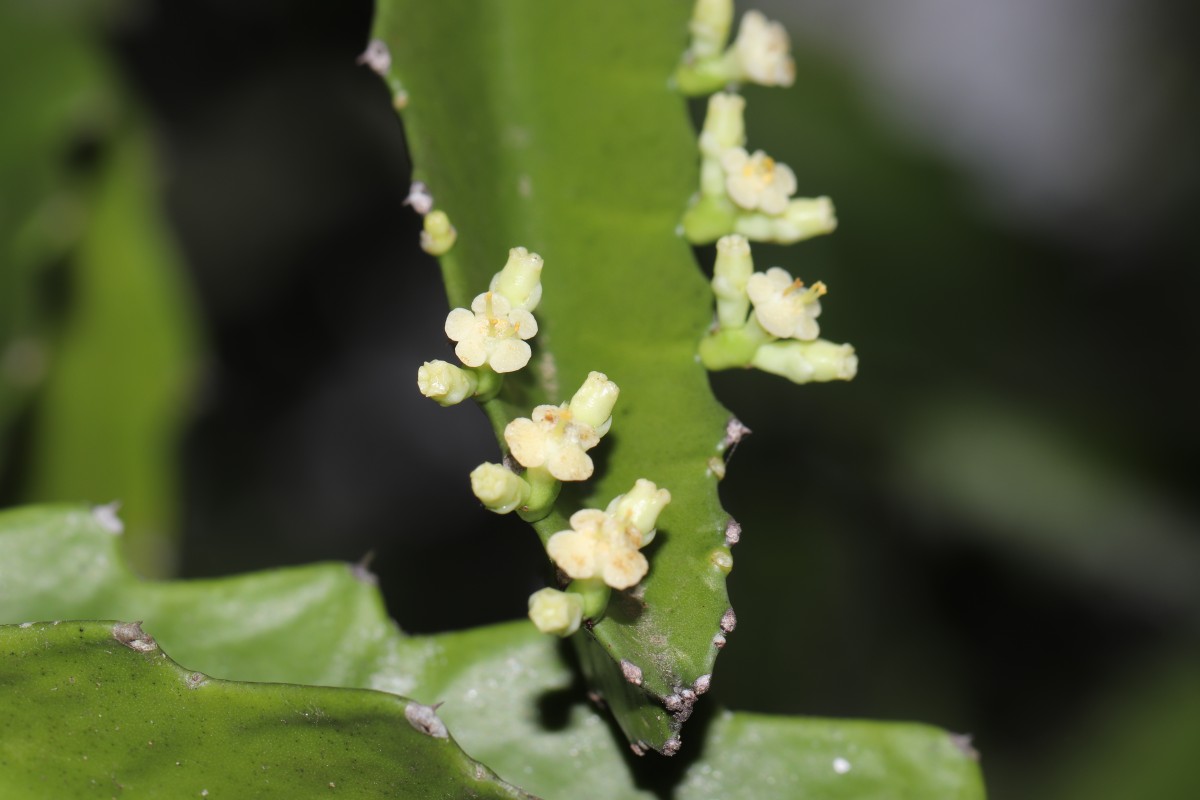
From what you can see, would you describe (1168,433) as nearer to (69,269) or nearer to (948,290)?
(948,290)

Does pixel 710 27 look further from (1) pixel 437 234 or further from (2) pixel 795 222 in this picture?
(1) pixel 437 234

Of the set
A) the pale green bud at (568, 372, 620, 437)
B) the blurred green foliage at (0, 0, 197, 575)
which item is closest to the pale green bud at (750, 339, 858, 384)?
the pale green bud at (568, 372, 620, 437)

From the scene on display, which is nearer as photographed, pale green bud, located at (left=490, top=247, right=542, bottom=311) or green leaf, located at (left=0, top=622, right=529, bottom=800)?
green leaf, located at (left=0, top=622, right=529, bottom=800)

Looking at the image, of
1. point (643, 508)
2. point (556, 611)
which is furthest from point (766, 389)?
point (556, 611)

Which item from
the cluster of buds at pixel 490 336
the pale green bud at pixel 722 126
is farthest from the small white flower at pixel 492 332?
the pale green bud at pixel 722 126

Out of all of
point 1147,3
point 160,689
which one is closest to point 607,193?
point 160,689

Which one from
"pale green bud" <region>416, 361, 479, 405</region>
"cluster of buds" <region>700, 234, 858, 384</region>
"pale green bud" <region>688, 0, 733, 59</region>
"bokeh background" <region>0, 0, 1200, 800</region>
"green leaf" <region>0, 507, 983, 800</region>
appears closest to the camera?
"pale green bud" <region>416, 361, 479, 405</region>

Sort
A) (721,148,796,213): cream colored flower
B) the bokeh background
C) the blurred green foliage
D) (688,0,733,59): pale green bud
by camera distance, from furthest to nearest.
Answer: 1. the bokeh background
2. the blurred green foliage
3. (688,0,733,59): pale green bud
4. (721,148,796,213): cream colored flower

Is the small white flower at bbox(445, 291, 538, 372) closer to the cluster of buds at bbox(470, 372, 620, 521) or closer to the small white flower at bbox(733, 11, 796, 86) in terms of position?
the cluster of buds at bbox(470, 372, 620, 521)
